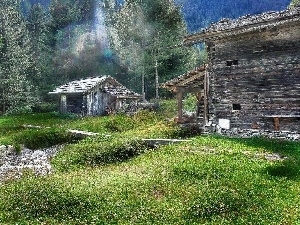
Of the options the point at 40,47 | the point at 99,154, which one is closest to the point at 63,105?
the point at 40,47

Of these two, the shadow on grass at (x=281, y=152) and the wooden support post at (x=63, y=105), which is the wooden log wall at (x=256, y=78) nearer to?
the shadow on grass at (x=281, y=152)

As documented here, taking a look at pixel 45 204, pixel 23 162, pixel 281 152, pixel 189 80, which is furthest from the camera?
pixel 189 80

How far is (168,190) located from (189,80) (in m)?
14.0

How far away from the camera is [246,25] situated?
19.0 meters

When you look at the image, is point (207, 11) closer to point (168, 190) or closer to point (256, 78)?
point (256, 78)

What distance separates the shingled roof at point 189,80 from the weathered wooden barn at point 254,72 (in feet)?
4.47

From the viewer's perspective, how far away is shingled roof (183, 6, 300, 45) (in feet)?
58.3

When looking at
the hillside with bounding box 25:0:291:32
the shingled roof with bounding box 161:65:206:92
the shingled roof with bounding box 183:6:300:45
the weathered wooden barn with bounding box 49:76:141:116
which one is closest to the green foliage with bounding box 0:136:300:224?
the shingled roof with bounding box 183:6:300:45

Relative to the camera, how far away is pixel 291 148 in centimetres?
1625

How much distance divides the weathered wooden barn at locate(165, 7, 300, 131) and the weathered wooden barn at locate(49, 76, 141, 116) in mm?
20379

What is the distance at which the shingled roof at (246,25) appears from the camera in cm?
1777

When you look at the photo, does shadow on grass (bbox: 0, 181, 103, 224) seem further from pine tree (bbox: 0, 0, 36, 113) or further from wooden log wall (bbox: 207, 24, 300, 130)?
pine tree (bbox: 0, 0, 36, 113)

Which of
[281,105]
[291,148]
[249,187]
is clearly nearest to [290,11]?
[281,105]

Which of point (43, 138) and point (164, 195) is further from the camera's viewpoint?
point (43, 138)
